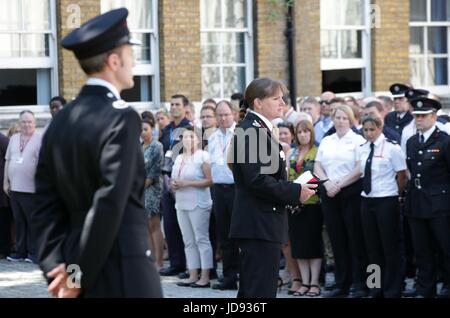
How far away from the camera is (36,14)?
15.7 metres

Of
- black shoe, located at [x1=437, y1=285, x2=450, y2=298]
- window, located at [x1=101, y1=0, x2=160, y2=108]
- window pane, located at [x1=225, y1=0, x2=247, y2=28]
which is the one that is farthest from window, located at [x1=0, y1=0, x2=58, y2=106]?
black shoe, located at [x1=437, y1=285, x2=450, y2=298]

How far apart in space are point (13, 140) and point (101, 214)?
9177mm

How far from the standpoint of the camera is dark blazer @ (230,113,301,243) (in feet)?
23.2

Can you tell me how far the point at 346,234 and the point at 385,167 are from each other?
3.29ft

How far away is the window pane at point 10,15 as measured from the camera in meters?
15.4

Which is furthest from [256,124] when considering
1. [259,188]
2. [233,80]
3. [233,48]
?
[233,48]

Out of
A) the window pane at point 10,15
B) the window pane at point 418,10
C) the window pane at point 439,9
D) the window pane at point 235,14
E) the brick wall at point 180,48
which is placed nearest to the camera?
the window pane at point 10,15

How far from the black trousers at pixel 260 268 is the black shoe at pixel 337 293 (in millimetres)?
3387

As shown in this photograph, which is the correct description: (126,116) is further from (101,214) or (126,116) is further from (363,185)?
(363,185)

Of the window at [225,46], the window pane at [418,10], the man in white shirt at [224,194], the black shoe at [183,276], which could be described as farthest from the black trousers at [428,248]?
the window pane at [418,10]

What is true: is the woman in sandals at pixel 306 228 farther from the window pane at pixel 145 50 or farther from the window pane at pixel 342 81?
the window pane at pixel 342 81
